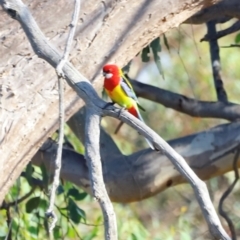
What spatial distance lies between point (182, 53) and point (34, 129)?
510 cm

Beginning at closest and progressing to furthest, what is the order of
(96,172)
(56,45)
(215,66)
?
1. (96,172)
2. (56,45)
3. (215,66)

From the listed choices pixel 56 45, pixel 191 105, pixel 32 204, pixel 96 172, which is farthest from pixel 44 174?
pixel 96 172

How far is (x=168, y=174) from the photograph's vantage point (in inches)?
118

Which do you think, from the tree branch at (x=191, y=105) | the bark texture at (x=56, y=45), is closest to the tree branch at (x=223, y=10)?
the tree branch at (x=191, y=105)

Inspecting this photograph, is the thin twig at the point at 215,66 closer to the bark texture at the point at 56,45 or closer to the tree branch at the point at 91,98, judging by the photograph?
the bark texture at the point at 56,45

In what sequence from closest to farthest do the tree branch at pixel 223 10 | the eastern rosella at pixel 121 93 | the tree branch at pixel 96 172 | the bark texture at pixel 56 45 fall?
the tree branch at pixel 96 172, the bark texture at pixel 56 45, the eastern rosella at pixel 121 93, the tree branch at pixel 223 10

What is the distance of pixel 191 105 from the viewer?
328cm

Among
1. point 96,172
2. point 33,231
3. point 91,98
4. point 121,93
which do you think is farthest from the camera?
point 33,231

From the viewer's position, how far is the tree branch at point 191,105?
10.5ft

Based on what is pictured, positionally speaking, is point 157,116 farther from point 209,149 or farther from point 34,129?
point 34,129

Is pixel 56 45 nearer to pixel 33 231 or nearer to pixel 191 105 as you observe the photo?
pixel 191 105

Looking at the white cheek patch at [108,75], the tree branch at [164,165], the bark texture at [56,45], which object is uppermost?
the bark texture at [56,45]

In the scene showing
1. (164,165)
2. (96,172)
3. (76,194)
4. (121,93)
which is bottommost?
(76,194)

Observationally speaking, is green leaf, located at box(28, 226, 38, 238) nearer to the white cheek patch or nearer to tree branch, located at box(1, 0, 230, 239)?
the white cheek patch
